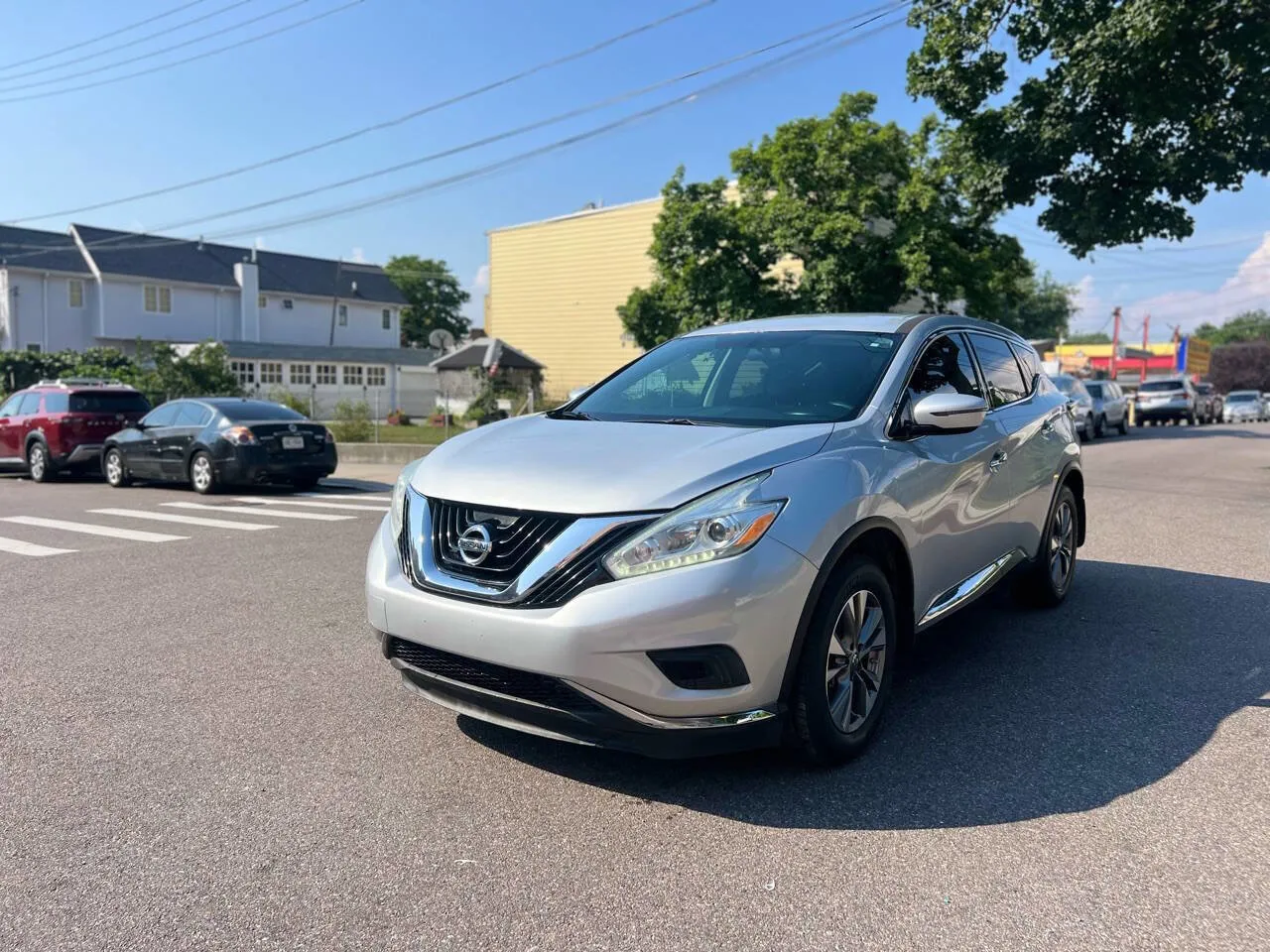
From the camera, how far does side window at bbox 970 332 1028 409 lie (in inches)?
218

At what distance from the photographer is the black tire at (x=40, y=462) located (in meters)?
16.5

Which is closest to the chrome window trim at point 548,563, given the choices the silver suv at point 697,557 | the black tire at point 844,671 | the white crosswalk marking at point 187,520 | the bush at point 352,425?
the silver suv at point 697,557

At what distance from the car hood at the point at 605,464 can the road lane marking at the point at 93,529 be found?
6.66 meters

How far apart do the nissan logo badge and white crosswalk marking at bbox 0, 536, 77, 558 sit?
6870 mm

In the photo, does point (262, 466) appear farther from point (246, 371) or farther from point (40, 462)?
point (246, 371)

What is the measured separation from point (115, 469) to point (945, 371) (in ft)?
47.5

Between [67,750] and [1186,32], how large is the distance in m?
16.6

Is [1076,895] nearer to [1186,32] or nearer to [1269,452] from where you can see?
[1186,32]

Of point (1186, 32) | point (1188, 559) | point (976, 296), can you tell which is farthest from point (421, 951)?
point (976, 296)

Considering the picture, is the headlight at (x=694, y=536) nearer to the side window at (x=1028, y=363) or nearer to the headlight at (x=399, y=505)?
the headlight at (x=399, y=505)

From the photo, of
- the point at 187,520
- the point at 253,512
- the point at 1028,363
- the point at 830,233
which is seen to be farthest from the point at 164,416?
the point at 830,233

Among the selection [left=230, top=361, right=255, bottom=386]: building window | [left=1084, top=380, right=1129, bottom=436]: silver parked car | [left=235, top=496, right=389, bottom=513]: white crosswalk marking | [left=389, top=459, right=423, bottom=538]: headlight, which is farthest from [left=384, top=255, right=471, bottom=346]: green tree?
[left=389, top=459, right=423, bottom=538]: headlight

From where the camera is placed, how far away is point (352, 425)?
78.1ft

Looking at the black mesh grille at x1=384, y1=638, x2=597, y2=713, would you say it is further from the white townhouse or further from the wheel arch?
the white townhouse
